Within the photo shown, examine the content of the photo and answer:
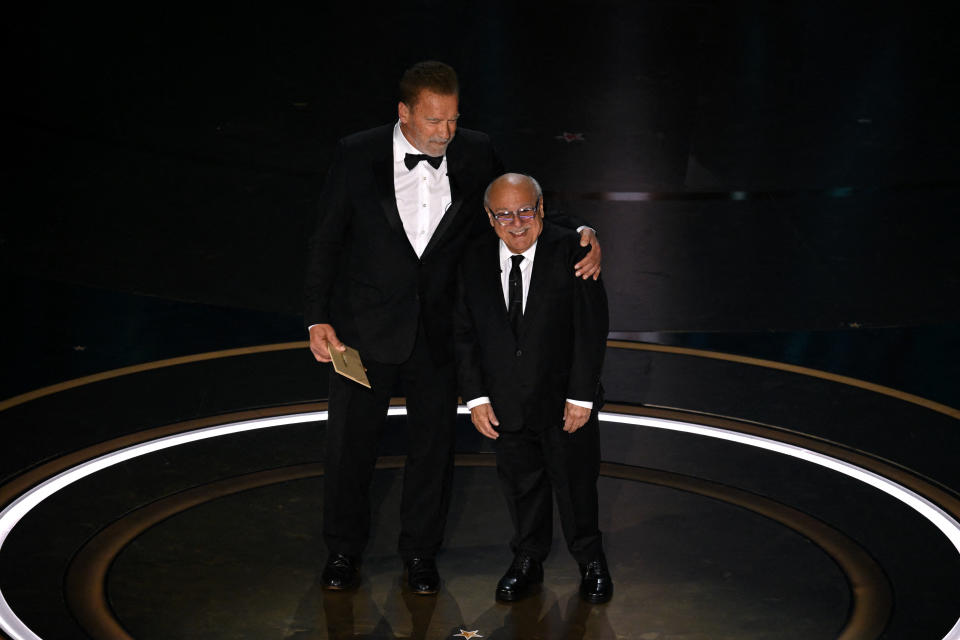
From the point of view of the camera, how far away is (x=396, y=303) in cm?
475

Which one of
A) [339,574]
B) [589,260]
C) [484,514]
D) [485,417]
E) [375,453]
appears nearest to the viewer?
[589,260]

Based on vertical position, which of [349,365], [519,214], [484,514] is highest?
[519,214]

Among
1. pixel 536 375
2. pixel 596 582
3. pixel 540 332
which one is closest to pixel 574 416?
pixel 536 375

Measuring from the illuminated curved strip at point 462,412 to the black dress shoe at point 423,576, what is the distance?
1.08 meters

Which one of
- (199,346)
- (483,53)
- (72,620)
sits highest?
(483,53)

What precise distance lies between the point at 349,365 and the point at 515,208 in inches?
28.7

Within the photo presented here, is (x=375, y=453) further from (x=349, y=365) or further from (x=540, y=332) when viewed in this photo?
(x=540, y=332)

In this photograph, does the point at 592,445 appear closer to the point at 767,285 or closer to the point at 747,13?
the point at 767,285

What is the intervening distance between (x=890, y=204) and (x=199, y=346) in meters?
4.23

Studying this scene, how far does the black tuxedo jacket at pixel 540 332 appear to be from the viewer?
4.62 m

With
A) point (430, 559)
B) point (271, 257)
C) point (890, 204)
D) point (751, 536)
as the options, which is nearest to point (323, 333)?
point (430, 559)

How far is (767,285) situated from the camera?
7.98 m

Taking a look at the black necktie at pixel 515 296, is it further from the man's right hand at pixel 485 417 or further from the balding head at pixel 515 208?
the man's right hand at pixel 485 417

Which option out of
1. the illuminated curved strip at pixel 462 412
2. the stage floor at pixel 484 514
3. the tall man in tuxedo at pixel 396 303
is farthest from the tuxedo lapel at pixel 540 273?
the illuminated curved strip at pixel 462 412
